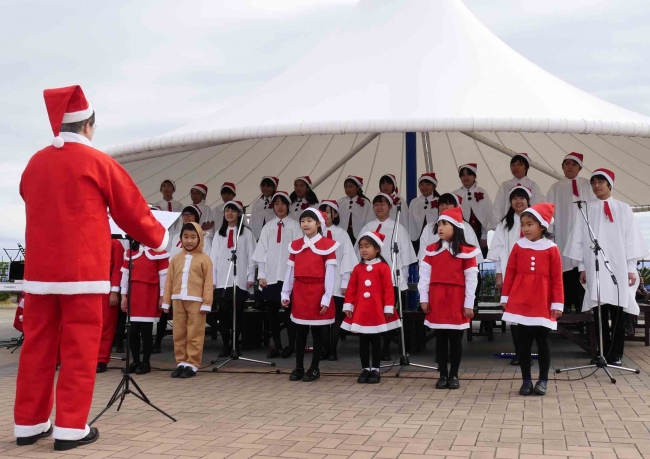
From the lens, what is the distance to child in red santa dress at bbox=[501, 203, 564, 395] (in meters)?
5.14

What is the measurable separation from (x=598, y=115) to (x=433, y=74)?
1659 mm

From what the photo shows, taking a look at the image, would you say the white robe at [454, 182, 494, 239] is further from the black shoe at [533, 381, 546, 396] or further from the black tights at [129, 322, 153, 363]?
the black tights at [129, 322, 153, 363]

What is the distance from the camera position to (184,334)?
6.28 metres

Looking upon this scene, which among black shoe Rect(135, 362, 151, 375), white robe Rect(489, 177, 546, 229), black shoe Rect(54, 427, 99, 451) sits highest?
white robe Rect(489, 177, 546, 229)

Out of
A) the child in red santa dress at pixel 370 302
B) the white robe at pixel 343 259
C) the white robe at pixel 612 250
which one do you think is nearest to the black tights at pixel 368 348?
the child in red santa dress at pixel 370 302

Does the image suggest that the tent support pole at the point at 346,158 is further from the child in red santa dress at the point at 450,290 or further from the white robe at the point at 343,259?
the child in red santa dress at the point at 450,290

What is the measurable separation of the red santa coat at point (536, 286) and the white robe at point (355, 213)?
2.92 m

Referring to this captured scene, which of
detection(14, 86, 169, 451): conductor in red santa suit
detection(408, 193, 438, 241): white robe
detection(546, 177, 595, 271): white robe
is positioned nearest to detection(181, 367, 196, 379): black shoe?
detection(14, 86, 169, 451): conductor in red santa suit

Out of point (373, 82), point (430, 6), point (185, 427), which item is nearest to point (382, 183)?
point (373, 82)

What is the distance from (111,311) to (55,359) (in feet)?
9.76

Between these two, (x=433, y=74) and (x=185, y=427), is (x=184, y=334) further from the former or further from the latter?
(x=433, y=74)

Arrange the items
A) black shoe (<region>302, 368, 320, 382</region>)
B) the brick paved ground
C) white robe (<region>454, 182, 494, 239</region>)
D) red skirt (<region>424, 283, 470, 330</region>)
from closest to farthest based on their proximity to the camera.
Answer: the brick paved ground < red skirt (<region>424, 283, 470, 330</region>) < black shoe (<region>302, 368, 320, 382</region>) < white robe (<region>454, 182, 494, 239</region>)

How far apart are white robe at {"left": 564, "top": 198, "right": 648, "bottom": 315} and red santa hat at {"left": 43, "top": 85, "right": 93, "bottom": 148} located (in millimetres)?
4593

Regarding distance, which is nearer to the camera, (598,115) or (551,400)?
(551,400)
